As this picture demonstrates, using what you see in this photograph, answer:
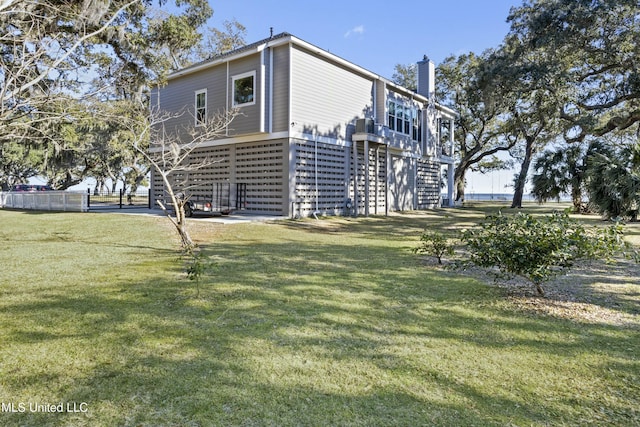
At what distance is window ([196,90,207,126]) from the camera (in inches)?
641

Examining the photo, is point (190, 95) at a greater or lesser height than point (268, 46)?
lesser

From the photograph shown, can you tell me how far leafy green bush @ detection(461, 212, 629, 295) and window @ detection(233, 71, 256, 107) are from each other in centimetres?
1169

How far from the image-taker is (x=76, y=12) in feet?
29.5

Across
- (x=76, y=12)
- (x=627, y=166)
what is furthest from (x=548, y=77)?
(x=76, y=12)

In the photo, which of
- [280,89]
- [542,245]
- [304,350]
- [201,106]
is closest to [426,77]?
[280,89]

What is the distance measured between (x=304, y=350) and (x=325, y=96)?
13.7 meters

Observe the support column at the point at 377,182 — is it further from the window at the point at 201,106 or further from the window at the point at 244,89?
the window at the point at 201,106

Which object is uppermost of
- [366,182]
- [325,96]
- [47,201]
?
[325,96]

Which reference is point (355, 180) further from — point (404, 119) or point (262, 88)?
point (404, 119)

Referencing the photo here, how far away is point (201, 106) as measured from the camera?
16484 millimetres

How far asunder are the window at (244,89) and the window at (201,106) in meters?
1.92

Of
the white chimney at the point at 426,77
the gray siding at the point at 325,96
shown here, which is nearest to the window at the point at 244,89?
the gray siding at the point at 325,96

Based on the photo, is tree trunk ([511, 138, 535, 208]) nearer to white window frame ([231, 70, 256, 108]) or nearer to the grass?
white window frame ([231, 70, 256, 108])

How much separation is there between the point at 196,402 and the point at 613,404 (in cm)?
256
